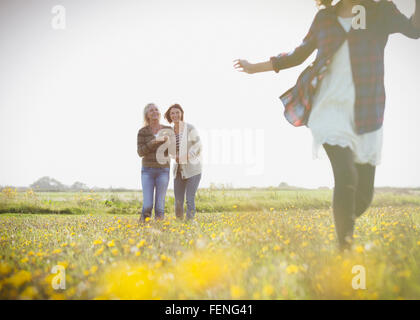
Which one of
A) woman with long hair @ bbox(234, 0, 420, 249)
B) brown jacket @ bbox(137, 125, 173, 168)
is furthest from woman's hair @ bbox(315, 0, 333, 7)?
brown jacket @ bbox(137, 125, 173, 168)

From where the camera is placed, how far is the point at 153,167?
5465 mm

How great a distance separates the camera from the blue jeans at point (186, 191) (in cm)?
589

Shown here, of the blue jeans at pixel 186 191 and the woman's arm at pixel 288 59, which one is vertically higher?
the woman's arm at pixel 288 59

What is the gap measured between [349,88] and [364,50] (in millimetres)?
351

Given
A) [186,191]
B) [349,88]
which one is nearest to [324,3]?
[349,88]

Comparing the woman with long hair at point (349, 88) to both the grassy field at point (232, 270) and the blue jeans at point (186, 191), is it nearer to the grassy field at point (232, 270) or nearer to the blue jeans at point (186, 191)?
the grassy field at point (232, 270)

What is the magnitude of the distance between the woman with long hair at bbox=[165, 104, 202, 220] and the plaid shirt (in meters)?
3.51

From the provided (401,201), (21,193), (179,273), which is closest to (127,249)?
(179,273)

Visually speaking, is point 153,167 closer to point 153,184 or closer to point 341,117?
point 153,184

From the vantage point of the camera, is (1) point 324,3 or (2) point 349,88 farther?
(1) point 324,3

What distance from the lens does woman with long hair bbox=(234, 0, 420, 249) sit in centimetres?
237

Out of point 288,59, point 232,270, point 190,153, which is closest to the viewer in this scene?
point 232,270

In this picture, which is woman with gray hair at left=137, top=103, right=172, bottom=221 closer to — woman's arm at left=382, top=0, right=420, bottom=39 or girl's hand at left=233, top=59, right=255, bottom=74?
girl's hand at left=233, top=59, right=255, bottom=74

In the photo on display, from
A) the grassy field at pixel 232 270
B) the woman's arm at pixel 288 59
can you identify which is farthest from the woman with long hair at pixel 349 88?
the grassy field at pixel 232 270
